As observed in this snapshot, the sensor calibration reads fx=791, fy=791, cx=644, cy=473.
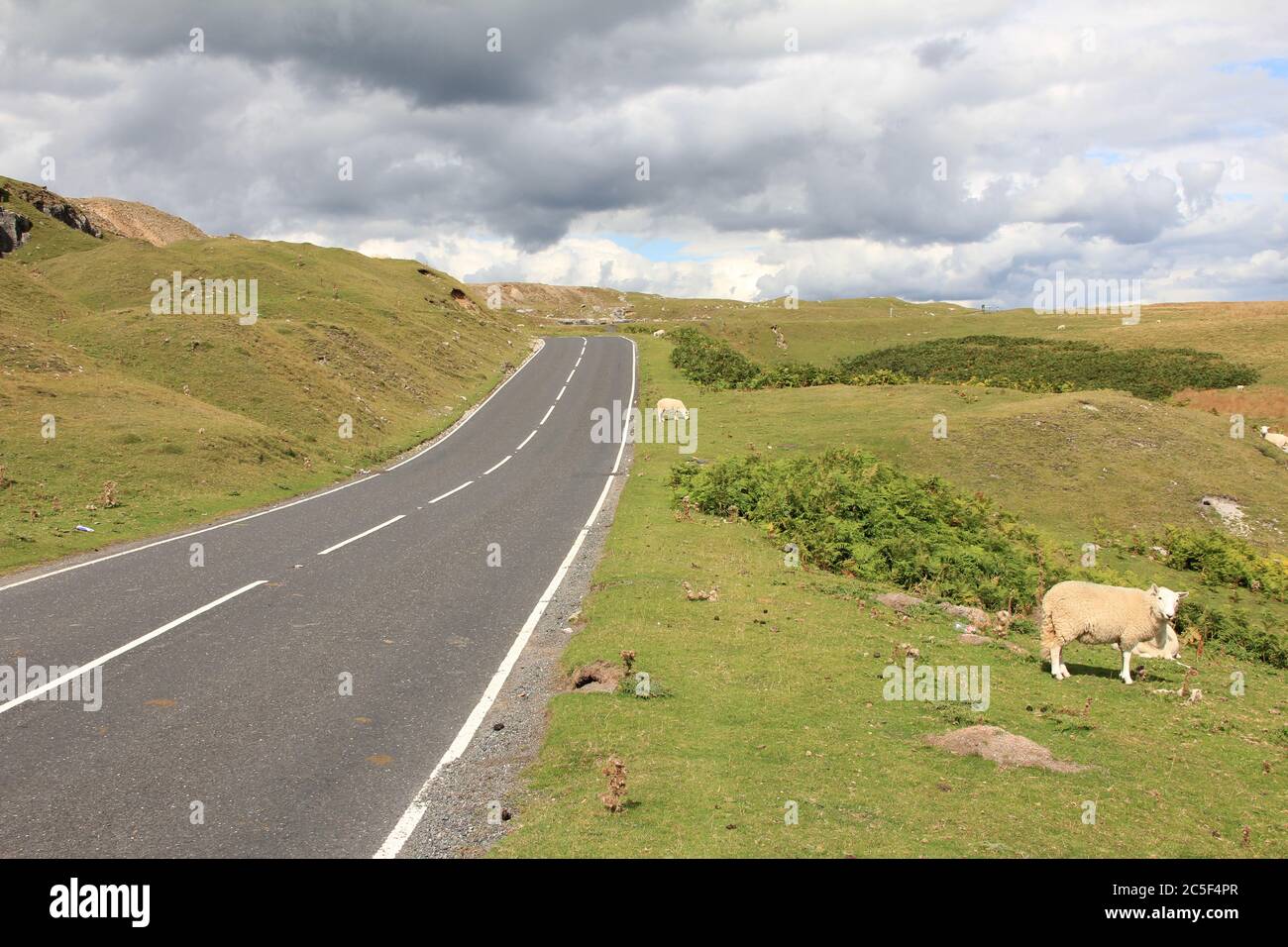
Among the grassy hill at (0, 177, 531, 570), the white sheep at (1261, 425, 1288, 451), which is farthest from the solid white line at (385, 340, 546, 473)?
the white sheep at (1261, 425, 1288, 451)

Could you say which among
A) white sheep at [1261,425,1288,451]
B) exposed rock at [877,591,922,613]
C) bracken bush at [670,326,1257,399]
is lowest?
exposed rock at [877,591,922,613]

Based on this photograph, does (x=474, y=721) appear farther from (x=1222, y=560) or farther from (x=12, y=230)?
(x=12, y=230)

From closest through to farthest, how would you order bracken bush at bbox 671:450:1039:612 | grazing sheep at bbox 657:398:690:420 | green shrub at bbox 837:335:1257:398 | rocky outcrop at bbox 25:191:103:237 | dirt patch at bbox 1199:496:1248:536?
bracken bush at bbox 671:450:1039:612
dirt patch at bbox 1199:496:1248:536
grazing sheep at bbox 657:398:690:420
green shrub at bbox 837:335:1257:398
rocky outcrop at bbox 25:191:103:237

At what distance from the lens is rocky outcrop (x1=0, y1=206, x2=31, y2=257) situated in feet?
196

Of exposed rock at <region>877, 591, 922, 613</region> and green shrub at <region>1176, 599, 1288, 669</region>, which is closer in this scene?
exposed rock at <region>877, 591, 922, 613</region>

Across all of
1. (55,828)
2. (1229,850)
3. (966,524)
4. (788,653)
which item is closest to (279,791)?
(55,828)

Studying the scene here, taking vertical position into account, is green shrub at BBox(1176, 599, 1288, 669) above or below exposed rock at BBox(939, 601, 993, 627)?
below

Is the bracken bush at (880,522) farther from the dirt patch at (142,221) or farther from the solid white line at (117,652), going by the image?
the dirt patch at (142,221)

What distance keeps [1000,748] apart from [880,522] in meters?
12.9

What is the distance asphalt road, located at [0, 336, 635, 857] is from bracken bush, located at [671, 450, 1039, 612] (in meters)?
5.71

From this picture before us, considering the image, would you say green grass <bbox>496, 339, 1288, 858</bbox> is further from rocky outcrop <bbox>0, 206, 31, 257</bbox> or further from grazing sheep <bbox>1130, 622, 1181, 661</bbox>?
rocky outcrop <bbox>0, 206, 31, 257</bbox>

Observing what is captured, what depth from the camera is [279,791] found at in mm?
7777
